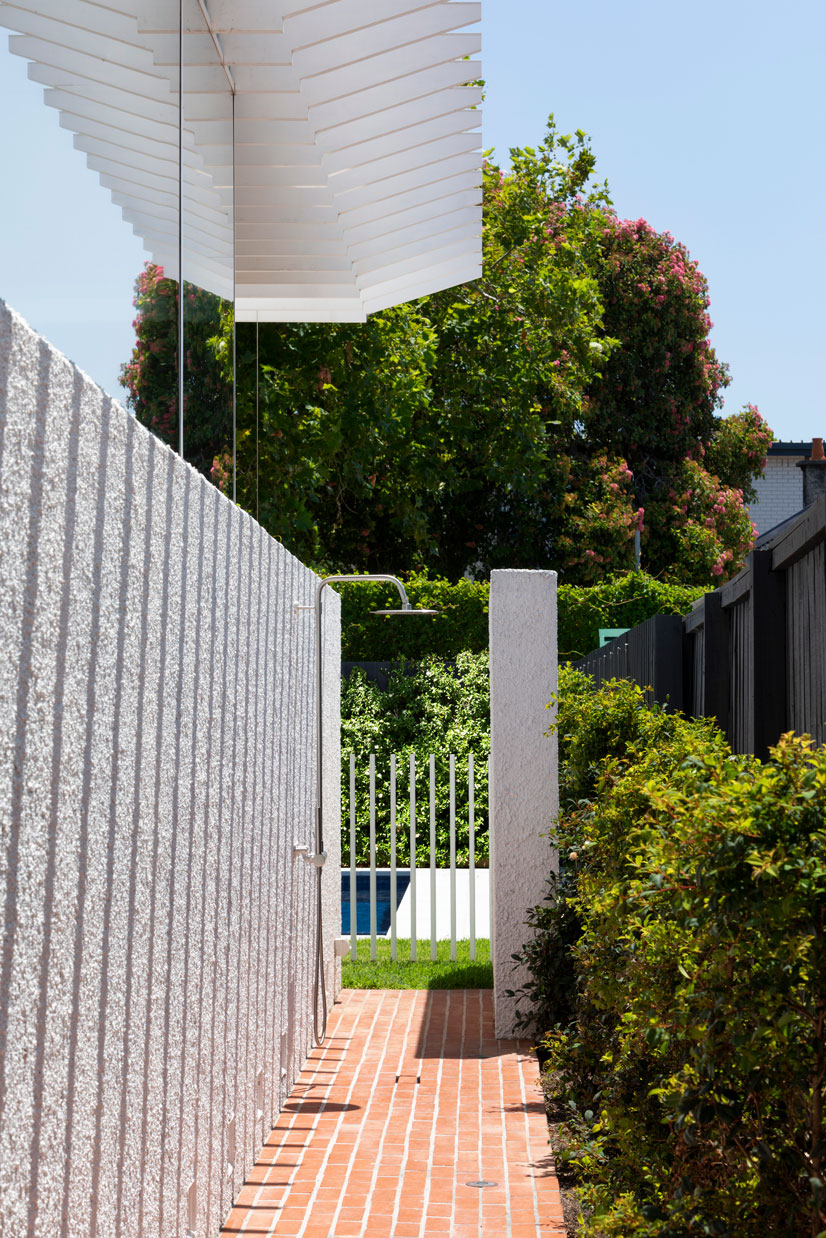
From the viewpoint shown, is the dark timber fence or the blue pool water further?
the blue pool water

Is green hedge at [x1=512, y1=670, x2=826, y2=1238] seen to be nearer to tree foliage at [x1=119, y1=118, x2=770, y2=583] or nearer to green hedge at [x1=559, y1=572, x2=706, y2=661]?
tree foliage at [x1=119, y1=118, x2=770, y2=583]

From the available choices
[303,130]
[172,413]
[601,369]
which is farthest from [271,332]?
[601,369]

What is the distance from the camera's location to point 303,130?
Answer: 5070 millimetres

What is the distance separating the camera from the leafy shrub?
13.1 m

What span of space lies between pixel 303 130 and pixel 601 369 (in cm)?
2038

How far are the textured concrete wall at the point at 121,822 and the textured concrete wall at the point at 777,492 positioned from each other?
33583mm

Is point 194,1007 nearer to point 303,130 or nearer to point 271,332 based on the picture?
point 303,130

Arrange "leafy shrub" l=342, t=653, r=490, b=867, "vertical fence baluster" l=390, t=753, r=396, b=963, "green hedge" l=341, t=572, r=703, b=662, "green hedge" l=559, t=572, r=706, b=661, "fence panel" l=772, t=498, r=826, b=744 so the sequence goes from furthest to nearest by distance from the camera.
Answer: "green hedge" l=559, t=572, r=706, b=661
"green hedge" l=341, t=572, r=703, b=662
"leafy shrub" l=342, t=653, r=490, b=867
"vertical fence baluster" l=390, t=753, r=396, b=963
"fence panel" l=772, t=498, r=826, b=744

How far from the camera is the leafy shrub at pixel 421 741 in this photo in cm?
1308

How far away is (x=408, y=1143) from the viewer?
4.80m

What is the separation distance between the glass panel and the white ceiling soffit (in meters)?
0.01

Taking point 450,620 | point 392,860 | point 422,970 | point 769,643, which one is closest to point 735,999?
point 769,643

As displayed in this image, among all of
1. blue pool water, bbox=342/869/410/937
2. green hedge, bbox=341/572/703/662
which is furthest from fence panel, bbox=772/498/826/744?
green hedge, bbox=341/572/703/662

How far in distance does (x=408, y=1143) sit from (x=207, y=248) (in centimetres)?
335
